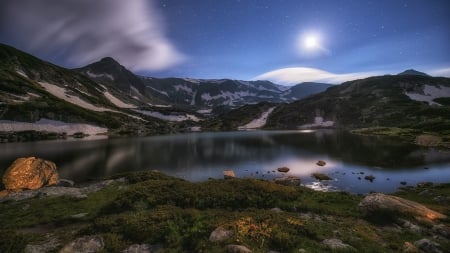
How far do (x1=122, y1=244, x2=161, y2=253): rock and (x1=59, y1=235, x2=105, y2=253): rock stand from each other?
1712mm

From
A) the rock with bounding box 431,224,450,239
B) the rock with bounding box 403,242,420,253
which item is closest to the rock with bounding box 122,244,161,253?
the rock with bounding box 403,242,420,253

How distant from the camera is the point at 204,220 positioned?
18.2 meters

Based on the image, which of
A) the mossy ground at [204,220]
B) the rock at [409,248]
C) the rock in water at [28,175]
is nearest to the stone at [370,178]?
the mossy ground at [204,220]

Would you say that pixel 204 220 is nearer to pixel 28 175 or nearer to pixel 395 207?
pixel 395 207

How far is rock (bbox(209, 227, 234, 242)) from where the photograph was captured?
15.3m

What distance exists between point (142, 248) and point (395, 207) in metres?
19.4

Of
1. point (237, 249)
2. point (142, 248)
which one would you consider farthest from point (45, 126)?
point (237, 249)

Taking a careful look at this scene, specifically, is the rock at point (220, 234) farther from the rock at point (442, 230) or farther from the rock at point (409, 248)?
the rock at point (442, 230)

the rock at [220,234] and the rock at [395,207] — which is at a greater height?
the rock at [220,234]

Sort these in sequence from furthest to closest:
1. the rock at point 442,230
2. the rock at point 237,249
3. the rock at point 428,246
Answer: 1. the rock at point 442,230
2. the rock at point 428,246
3. the rock at point 237,249

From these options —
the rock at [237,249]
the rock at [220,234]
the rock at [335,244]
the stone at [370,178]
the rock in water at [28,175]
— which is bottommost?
the stone at [370,178]

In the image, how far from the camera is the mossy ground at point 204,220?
15.5 m

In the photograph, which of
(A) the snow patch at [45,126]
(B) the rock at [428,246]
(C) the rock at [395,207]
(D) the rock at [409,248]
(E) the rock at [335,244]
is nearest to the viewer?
(D) the rock at [409,248]

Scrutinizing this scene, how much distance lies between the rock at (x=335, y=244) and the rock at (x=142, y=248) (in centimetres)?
998
